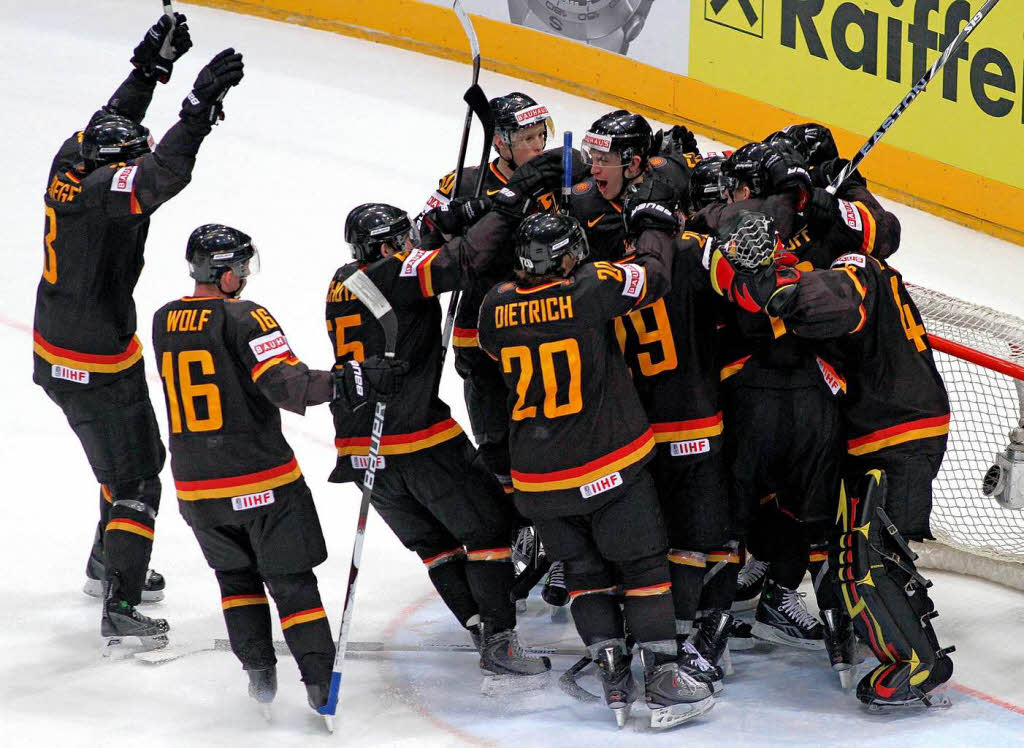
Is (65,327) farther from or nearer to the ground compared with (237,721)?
farther from the ground

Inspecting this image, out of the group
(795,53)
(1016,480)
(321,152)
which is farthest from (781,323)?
(321,152)

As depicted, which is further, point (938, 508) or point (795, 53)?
point (795, 53)

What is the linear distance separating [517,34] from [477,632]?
5832 millimetres

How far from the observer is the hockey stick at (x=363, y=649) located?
186 inches

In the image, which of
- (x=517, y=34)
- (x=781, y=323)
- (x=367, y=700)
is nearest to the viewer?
(x=781, y=323)

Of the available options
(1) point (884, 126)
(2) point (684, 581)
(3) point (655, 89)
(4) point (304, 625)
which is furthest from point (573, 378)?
(3) point (655, 89)

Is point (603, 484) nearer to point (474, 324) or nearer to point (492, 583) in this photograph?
point (492, 583)

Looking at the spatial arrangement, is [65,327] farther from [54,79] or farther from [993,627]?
[54,79]

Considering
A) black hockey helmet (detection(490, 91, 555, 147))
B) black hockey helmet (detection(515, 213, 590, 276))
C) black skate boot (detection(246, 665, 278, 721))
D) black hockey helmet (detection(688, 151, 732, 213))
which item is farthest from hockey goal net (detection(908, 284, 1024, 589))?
black skate boot (detection(246, 665, 278, 721))

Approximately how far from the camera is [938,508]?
202 inches

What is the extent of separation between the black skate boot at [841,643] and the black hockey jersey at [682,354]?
0.66 metres

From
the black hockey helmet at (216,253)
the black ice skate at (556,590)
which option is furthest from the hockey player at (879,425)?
the black hockey helmet at (216,253)

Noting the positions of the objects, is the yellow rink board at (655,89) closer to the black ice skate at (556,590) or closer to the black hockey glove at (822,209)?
the black hockey glove at (822,209)

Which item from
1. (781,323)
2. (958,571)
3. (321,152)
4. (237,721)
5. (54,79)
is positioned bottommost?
(237,721)
